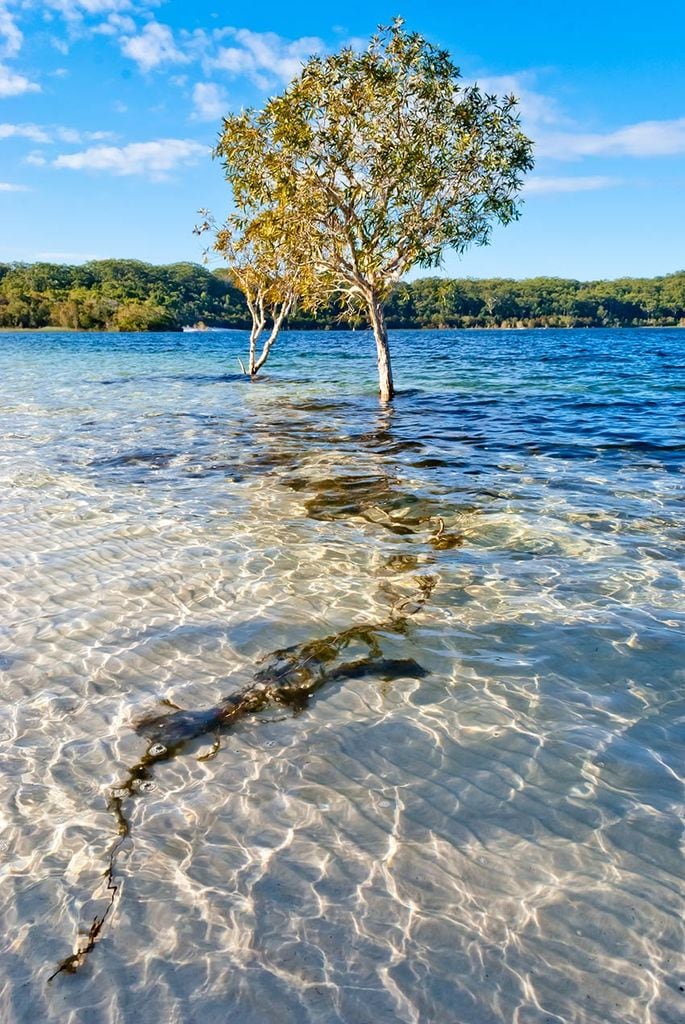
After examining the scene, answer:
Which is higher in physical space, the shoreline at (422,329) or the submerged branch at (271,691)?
the submerged branch at (271,691)

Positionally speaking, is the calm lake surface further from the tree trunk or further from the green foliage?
the green foliage

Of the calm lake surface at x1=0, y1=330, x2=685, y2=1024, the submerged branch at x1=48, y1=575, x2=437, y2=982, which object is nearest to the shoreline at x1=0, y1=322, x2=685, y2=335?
the calm lake surface at x1=0, y1=330, x2=685, y2=1024

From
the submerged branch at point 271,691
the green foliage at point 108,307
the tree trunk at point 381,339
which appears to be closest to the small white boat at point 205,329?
the green foliage at point 108,307

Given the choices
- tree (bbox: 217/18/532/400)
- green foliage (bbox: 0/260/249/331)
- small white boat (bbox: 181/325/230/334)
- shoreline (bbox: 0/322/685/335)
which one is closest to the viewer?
tree (bbox: 217/18/532/400)

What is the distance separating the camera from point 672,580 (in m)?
7.91

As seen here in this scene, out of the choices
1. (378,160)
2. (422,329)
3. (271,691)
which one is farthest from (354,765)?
(422,329)

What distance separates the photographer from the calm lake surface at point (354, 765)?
3189 mm

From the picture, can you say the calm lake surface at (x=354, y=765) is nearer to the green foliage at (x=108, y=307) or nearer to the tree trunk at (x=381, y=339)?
the tree trunk at (x=381, y=339)

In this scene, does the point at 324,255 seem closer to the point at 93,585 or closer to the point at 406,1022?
the point at 93,585

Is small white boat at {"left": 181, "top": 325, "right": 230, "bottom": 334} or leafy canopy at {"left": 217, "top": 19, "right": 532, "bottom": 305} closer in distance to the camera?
leafy canopy at {"left": 217, "top": 19, "right": 532, "bottom": 305}

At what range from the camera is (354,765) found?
464cm

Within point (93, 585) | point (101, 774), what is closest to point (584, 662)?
point (101, 774)

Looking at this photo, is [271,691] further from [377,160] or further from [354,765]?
[377,160]

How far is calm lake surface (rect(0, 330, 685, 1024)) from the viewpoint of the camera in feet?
10.5
